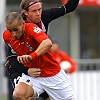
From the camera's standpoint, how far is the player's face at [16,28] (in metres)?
7.90

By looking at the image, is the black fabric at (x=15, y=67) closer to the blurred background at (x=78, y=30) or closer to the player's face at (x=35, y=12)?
the player's face at (x=35, y=12)

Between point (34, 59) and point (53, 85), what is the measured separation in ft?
1.84

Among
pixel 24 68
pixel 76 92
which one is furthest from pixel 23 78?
pixel 76 92

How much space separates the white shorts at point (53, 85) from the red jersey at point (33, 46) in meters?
0.09

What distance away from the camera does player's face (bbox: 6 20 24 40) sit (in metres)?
7.90

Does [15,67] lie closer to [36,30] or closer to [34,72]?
[34,72]

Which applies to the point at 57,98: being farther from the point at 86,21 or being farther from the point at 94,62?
the point at 86,21

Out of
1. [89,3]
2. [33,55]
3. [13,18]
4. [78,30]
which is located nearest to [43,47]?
[33,55]

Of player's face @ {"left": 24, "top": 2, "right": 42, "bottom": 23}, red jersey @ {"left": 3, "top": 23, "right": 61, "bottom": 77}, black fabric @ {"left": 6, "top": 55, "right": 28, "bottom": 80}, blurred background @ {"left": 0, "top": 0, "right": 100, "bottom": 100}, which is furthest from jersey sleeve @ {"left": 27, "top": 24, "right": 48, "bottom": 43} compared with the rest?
blurred background @ {"left": 0, "top": 0, "right": 100, "bottom": 100}

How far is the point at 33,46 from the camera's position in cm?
820

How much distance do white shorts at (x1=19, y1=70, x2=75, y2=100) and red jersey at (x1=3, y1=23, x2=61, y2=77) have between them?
9cm

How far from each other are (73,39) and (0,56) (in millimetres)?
3045

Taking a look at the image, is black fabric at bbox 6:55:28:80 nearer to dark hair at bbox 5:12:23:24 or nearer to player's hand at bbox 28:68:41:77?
player's hand at bbox 28:68:41:77

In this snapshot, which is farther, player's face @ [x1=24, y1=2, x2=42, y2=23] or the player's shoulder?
player's face @ [x1=24, y1=2, x2=42, y2=23]
